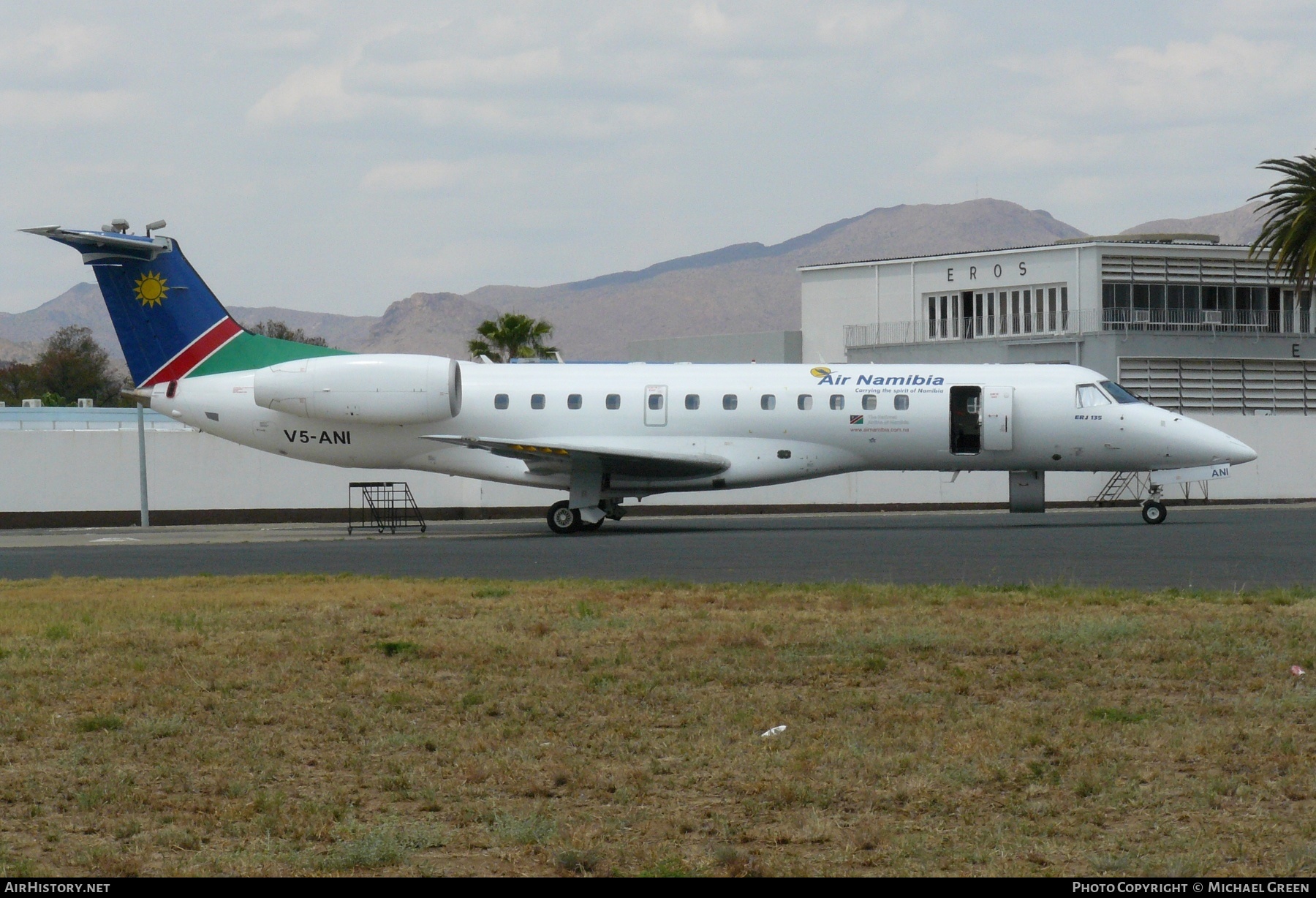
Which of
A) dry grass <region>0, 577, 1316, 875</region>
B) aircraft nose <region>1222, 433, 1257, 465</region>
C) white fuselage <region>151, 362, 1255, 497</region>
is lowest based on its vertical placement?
dry grass <region>0, 577, 1316, 875</region>

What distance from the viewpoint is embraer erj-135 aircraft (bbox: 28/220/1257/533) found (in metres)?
27.3

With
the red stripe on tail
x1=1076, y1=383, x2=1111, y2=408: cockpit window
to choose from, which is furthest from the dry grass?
the red stripe on tail

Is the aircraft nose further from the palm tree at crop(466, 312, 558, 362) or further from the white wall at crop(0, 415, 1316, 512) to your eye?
the palm tree at crop(466, 312, 558, 362)

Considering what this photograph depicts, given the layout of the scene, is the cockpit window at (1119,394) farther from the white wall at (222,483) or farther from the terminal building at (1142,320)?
the terminal building at (1142,320)

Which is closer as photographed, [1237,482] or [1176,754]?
[1176,754]

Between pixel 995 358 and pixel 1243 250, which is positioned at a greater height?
pixel 1243 250

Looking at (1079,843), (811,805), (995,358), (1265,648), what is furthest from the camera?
(995,358)

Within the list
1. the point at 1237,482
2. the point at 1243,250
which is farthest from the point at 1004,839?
the point at 1243,250

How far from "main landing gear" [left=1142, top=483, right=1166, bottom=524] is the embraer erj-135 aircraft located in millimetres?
29

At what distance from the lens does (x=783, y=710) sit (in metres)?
9.20

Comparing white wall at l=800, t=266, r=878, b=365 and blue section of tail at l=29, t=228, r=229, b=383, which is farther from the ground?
white wall at l=800, t=266, r=878, b=365

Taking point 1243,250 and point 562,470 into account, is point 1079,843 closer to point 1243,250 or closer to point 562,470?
point 562,470

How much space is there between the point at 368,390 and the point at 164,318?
4579 mm
